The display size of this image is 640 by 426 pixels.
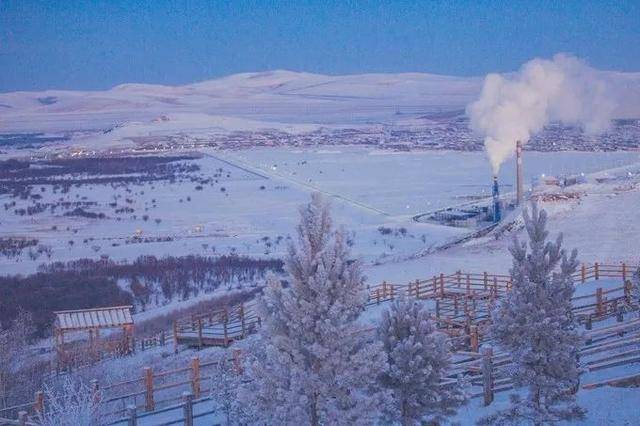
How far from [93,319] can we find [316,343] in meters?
10.5

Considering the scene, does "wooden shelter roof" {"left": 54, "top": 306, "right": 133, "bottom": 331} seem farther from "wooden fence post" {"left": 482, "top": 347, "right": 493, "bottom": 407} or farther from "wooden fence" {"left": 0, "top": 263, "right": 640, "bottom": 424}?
"wooden fence post" {"left": 482, "top": 347, "right": 493, "bottom": 407}

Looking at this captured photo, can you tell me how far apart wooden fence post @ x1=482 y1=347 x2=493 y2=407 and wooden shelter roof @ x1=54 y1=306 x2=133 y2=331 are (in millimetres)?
8533

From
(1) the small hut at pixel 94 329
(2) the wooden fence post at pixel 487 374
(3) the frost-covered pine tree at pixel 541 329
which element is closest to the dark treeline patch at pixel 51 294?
(1) the small hut at pixel 94 329

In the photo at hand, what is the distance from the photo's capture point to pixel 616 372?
8.69m

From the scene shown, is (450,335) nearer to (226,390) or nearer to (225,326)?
(226,390)

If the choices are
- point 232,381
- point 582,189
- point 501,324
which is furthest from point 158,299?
point 582,189

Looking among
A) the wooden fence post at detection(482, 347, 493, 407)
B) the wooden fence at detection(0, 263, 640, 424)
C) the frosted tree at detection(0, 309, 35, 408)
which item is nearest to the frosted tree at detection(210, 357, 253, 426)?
the wooden fence at detection(0, 263, 640, 424)

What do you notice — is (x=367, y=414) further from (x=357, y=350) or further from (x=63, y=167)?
(x=63, y=167)

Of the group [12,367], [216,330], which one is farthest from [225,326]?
[12,367]

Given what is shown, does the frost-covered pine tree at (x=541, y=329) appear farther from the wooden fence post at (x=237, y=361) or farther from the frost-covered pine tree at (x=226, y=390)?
the wooden fence post at (x=237, y=361)

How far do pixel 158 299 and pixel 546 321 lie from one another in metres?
14.0

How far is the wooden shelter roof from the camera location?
15.1 meters

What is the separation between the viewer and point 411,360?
21.2 ft

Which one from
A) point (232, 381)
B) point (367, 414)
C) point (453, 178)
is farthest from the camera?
point (453, 178)
